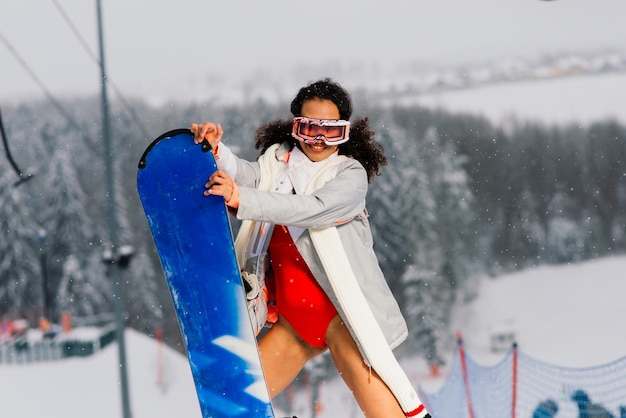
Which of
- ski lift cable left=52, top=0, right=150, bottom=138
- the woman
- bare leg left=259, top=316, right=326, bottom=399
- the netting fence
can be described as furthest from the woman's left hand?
ski lift cable left=52, top=0, right=150, bottom=138

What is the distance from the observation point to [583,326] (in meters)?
19.6

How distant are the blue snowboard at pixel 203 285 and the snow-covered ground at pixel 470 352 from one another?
1358 centimetres

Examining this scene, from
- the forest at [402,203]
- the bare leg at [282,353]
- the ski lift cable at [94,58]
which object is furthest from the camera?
the ski lift cable at [94,58]

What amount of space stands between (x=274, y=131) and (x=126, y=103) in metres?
19.0

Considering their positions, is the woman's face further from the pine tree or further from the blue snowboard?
the pine tree

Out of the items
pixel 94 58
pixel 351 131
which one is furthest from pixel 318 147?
pixel 94 58

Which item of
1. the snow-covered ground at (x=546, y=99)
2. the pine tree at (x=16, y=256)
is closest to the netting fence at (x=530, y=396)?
the snow-covered ground at (x=546, y=99)

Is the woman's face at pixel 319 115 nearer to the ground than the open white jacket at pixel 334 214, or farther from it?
farther from it

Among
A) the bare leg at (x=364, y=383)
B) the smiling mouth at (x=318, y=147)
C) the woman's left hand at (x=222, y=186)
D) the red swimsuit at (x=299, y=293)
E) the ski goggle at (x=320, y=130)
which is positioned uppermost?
the ski goggle at (x=320, y=130)

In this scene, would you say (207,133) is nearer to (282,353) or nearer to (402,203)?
(282,353)

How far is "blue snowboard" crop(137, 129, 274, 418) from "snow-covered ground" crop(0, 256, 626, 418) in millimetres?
13583

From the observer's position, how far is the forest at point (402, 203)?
1992 centimetres

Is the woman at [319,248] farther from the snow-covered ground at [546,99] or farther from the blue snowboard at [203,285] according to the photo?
the snow-covered ground at [546,99]

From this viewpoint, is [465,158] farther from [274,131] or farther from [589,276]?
[274,131]
